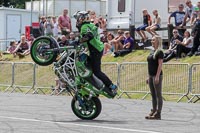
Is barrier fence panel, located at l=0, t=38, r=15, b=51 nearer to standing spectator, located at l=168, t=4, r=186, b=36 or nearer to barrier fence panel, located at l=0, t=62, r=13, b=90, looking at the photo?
barrier fence panel, located at l=0, t=62, r=13, b=90

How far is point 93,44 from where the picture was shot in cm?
1364

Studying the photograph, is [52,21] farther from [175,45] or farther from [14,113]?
[14,113]

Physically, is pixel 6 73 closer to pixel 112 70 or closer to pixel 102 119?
pixel 112 70

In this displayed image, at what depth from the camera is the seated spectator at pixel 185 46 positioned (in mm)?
22641

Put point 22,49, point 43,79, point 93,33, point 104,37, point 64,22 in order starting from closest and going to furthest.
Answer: point 93,33 < point 43,79 < point 104,37 < point 64,22 < point 22,49

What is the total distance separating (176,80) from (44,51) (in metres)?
7.17

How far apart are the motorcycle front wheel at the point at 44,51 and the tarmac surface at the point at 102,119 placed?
49.9 inches

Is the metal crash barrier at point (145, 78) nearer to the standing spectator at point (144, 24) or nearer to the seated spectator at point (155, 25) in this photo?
the seated spectator at point (155, 25)

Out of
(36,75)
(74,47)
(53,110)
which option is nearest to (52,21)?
(36,75)

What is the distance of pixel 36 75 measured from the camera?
82.4ft

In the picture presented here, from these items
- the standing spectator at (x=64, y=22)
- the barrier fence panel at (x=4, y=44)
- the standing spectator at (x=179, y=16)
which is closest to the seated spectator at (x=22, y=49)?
the standing spectator at (x=64, y=22)

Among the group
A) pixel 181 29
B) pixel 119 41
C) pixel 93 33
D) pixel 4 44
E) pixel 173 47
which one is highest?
pixel 181 29

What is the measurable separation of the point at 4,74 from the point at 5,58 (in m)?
3.98

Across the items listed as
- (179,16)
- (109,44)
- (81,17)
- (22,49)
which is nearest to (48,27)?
(22,49)
